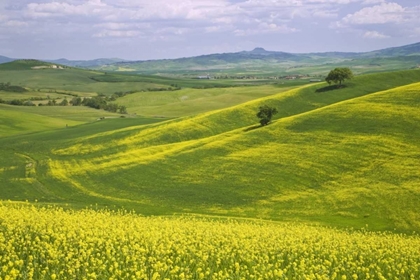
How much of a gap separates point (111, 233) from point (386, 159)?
4897 centimetres

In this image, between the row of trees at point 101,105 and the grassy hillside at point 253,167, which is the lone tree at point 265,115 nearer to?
the grassy hillside at point 253,167

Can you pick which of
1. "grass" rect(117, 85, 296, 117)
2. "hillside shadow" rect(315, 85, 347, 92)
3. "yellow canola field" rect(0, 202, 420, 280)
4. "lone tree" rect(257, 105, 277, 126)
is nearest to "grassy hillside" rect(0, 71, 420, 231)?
"lone tree" rect(257, 105, 277, 126)

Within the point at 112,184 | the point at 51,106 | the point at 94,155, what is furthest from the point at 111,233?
the point at 51,106

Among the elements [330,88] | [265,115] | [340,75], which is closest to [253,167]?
[265,115]

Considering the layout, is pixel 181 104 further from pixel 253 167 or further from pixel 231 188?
pixel 231 188

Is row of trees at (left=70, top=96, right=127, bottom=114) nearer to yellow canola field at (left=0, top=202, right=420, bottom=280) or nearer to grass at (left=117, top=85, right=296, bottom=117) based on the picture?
grass at (left=117, top=85, right=296, bottom=117)

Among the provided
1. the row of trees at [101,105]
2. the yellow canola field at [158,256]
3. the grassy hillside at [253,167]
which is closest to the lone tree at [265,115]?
the grassy hillside at [253,167]

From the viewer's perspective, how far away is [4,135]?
106625 millimetres

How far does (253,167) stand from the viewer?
208 ft

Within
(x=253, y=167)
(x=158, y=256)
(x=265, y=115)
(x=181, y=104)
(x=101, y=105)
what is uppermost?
(x=158, y=256)

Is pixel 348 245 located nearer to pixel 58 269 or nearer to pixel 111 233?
pixel 111 233

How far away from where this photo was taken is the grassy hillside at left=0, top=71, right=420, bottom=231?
50.2 m

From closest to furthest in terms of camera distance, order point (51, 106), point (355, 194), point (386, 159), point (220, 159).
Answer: point (355, 194) < point (386, 159) < point (220, 159) < point (51, 106)

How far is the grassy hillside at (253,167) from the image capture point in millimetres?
50250
